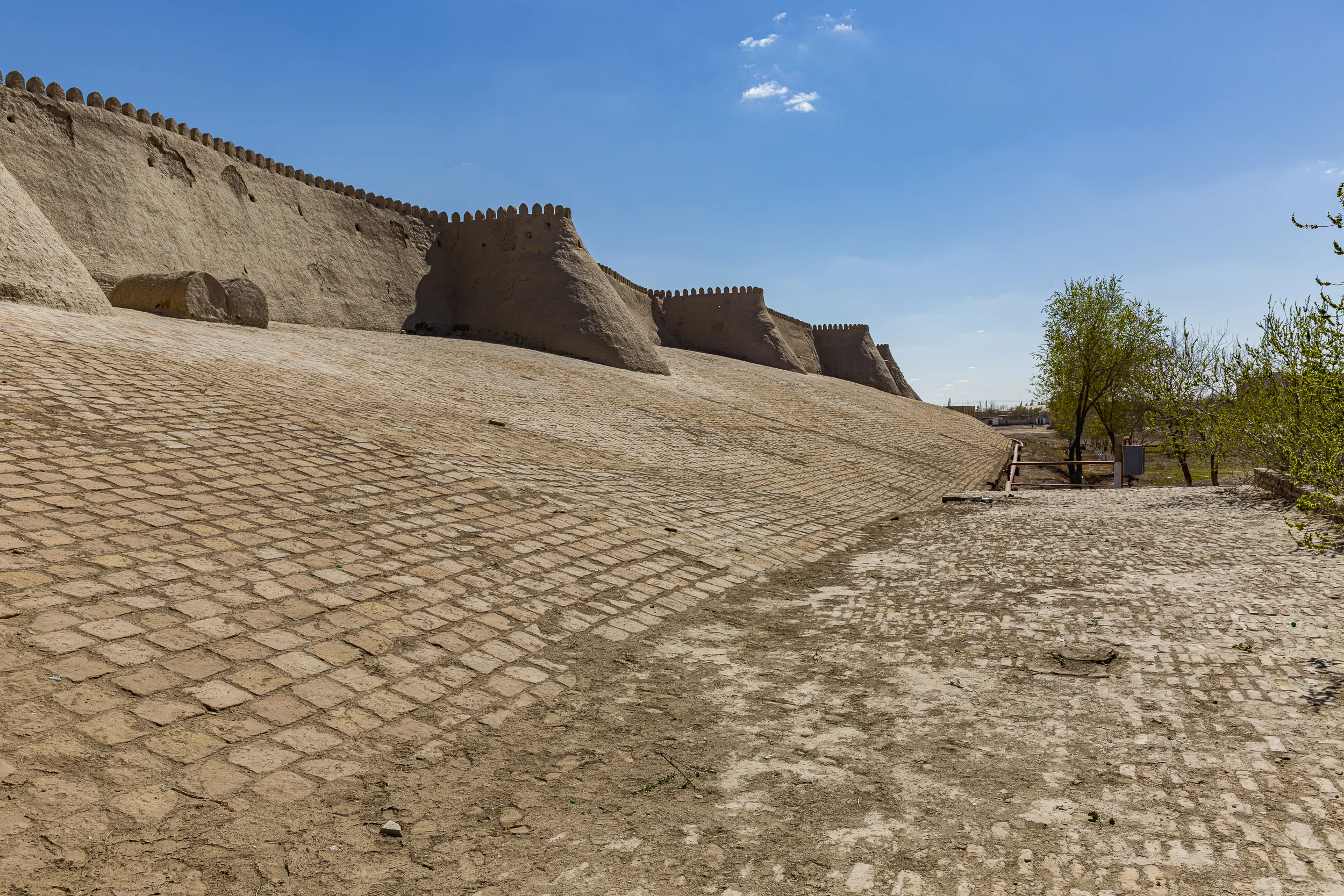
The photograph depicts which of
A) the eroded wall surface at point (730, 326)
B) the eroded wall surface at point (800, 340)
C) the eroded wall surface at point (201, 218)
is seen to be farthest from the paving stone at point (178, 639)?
the eroded wall surface at point (800, 340)

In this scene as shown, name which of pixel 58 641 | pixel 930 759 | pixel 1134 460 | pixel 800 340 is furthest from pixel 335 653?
pixel 800 340

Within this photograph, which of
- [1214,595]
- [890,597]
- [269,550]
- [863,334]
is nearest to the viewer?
[269,550]

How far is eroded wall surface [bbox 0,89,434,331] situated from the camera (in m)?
15.7

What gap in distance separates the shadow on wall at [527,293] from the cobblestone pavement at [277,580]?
37.8ft

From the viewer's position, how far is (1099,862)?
2.83m

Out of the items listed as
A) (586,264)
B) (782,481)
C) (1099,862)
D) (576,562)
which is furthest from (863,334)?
(1099,862)

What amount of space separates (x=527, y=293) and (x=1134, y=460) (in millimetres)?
17253

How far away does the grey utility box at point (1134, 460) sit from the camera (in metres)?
17.5

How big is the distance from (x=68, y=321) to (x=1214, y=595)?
13.1 metres

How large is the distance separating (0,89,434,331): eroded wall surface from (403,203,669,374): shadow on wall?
4.02ft

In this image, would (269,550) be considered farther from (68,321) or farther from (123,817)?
(68,321)

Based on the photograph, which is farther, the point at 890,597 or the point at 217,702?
the point at 890,597

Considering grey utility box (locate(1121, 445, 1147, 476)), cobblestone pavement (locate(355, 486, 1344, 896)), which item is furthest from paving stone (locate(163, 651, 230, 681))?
grey utility box (locate(1121, 445, 1147, 476))

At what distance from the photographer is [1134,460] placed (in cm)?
1772
